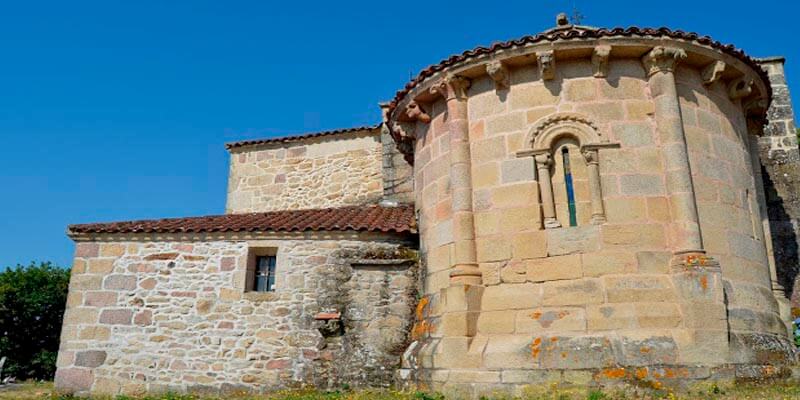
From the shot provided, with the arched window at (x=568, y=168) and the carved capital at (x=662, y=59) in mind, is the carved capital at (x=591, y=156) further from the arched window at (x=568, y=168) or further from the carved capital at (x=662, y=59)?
the carved capital at (x=662, y=59)

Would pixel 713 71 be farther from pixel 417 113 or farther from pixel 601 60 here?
pixel 417 113

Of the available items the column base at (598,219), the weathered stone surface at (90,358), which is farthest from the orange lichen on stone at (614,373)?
the weathered stone surface at (90,358)

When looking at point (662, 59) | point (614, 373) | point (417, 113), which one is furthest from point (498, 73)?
point (614, 373)

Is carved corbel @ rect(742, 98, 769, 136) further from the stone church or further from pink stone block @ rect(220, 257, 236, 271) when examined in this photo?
pink stone block @ rect(220, 257, 236, 271)

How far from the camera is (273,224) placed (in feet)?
33.4

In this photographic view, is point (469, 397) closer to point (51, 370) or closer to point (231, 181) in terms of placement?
point (231, 181)

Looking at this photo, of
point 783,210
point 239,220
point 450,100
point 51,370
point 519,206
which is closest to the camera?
point 519,206

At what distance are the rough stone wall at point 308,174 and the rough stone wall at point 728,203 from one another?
8.55m

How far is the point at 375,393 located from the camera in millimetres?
8328

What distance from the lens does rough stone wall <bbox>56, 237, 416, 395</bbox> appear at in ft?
30.6

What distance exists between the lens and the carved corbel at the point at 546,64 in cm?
728

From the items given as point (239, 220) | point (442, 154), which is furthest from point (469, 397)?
point (239, 220)

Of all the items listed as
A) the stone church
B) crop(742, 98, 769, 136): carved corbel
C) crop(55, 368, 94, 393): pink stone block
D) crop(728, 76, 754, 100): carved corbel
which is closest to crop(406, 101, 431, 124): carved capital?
the stone church

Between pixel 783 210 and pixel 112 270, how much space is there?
12.9 m
